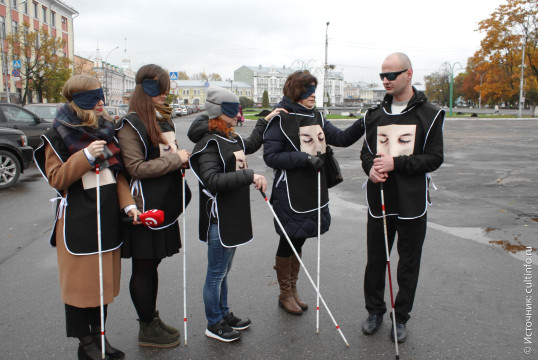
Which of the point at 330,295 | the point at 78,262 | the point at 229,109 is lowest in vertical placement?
the point at 330,295

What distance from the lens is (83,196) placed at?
302 centimetres

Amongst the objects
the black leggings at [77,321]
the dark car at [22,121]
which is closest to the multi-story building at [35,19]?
the dark car at [22,121]

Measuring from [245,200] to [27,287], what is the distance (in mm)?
2649

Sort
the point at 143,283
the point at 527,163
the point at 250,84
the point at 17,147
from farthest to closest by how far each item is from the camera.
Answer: the point at 250,84 < the point at 527,163 < the point at 17,147 < the point at 143,283

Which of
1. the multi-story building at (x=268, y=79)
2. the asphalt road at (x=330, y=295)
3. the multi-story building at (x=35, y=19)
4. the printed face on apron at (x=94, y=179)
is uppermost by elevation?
the multi-story building at (x=268, y=79)

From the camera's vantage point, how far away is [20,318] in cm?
390

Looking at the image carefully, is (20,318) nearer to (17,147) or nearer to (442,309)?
(442,309)

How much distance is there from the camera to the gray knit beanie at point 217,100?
3.37 metres

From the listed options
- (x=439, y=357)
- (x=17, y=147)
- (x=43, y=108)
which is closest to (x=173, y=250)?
(x=439, y=357)

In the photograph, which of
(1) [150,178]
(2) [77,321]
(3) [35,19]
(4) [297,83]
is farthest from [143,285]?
(3) [35,19]

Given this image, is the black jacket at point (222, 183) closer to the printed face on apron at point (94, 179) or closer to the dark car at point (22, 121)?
the printed face on apron at point (94, 179)

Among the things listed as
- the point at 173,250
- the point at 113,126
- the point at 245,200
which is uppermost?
the point at 113,126

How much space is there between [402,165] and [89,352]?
2.59 m

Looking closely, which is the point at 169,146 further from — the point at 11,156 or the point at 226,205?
the point at 11,156
